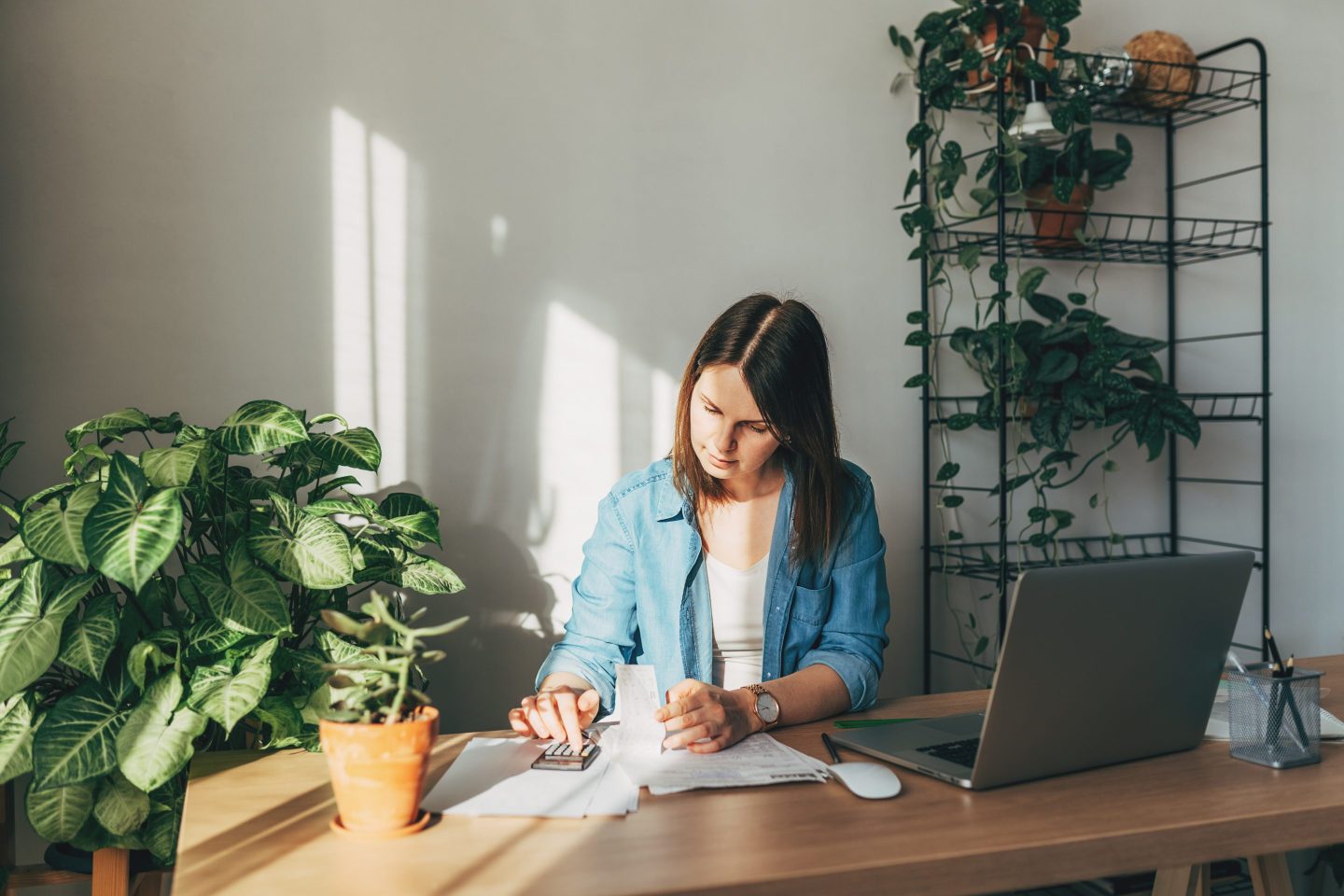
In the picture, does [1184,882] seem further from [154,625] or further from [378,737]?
[154,625]

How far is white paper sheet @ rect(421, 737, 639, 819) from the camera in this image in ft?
3.59

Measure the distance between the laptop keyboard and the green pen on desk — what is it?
0.40 ft

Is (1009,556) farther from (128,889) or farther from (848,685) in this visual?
(128,889)

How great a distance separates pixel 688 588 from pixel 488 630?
64 centimetres

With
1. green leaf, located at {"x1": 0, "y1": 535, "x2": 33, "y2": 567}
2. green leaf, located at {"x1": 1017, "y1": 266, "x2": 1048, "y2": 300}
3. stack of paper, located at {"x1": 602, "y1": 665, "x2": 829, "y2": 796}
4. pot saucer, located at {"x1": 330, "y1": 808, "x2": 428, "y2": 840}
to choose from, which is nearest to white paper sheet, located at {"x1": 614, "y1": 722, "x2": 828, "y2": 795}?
stack of paper, located at {"x1": 602, "y1": 665, "x2": 829, "y2": 796}

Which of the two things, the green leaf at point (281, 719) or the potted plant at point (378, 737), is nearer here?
the potted plant at point (378, 737)

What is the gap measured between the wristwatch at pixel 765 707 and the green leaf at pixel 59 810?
0.93 metres

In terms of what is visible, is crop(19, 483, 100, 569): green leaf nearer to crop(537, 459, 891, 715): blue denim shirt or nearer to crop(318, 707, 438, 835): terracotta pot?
crop(318, 707, 438, 835): terracotta pot

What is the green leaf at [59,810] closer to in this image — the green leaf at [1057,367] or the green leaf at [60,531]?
the green leaf at [60,531]

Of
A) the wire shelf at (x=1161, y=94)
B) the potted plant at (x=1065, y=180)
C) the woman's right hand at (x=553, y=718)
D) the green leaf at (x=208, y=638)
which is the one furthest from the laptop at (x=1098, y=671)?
the wire shelf at (x=1161, y=94)

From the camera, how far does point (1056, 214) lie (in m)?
2.51

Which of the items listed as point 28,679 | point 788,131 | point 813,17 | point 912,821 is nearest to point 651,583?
point 912,821

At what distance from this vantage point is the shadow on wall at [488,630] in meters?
2.17

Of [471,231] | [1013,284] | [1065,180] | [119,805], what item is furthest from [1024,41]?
[119,805]
